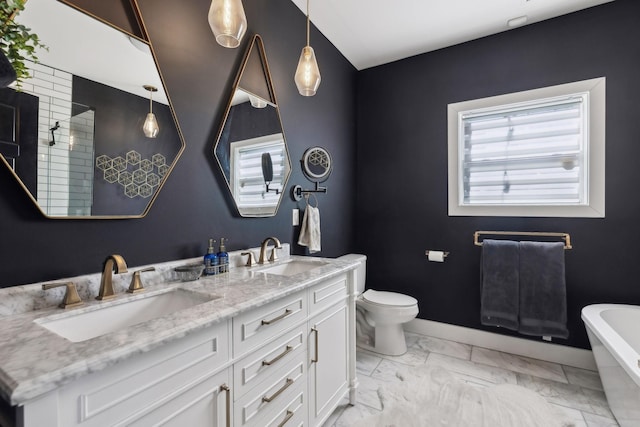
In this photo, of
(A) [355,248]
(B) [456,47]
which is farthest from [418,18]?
(A) [355,248]

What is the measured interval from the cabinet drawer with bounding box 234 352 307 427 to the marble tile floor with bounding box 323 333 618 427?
23.5 inches

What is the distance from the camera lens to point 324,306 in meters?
1.54

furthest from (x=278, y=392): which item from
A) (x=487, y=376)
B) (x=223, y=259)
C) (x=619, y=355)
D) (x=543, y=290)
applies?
(x=543, y=290)

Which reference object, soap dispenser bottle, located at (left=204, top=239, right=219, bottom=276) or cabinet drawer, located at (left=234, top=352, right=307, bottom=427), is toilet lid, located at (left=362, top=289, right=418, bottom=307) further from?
soap dispenser bottle, located at (left=204, top=239, right=219, bottom=276)

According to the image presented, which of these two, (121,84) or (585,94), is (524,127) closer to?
(585,94)

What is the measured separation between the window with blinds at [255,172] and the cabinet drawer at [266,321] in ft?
2.38

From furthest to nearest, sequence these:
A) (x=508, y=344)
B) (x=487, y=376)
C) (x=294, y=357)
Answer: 1. (x=508, y=344)
2. (x=487, y=376)
3. (x=294, y=357)

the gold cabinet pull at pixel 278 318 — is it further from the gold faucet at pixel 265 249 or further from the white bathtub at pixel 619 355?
the white bathtub at pixel 619 355

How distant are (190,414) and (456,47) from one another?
330 centimetres

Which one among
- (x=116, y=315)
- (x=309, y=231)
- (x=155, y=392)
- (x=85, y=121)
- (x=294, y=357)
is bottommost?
(x=294, y=357)

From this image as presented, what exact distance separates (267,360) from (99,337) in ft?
1.98

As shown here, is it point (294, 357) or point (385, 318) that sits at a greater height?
point (294, 357)

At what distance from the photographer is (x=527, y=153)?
8.11 ft

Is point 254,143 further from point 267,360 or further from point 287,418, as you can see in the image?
point 287,418
